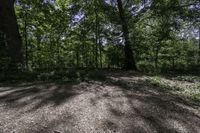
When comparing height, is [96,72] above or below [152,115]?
above

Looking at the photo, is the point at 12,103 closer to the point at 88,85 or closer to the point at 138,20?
the point at 88,85

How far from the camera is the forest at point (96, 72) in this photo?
3.36m

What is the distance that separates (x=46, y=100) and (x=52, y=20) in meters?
11.0

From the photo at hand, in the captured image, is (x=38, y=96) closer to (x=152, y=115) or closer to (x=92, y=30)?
(x=152, y=115)

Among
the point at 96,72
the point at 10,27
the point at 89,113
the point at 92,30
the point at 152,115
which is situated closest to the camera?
the point at 89,113

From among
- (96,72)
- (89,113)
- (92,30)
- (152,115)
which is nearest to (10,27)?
(96,72)

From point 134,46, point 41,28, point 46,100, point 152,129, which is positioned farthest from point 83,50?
point 152,129

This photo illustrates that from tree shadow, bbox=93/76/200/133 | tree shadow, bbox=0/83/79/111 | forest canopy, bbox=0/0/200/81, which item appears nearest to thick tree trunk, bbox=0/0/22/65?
forest canopy, bbox=0/0/200/81

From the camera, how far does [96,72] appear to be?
7.37 metres

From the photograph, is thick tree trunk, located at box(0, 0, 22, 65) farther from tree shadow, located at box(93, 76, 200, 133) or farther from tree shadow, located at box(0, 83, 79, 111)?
tree shadow, located at box(93, 76, 200, 133)

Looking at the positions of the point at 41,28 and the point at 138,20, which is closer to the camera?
the point at 138,20

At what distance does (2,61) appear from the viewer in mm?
7355

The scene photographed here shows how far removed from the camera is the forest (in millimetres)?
3361

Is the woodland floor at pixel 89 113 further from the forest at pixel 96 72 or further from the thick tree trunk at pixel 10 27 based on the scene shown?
the thick tree trunk at pixel 10 27
